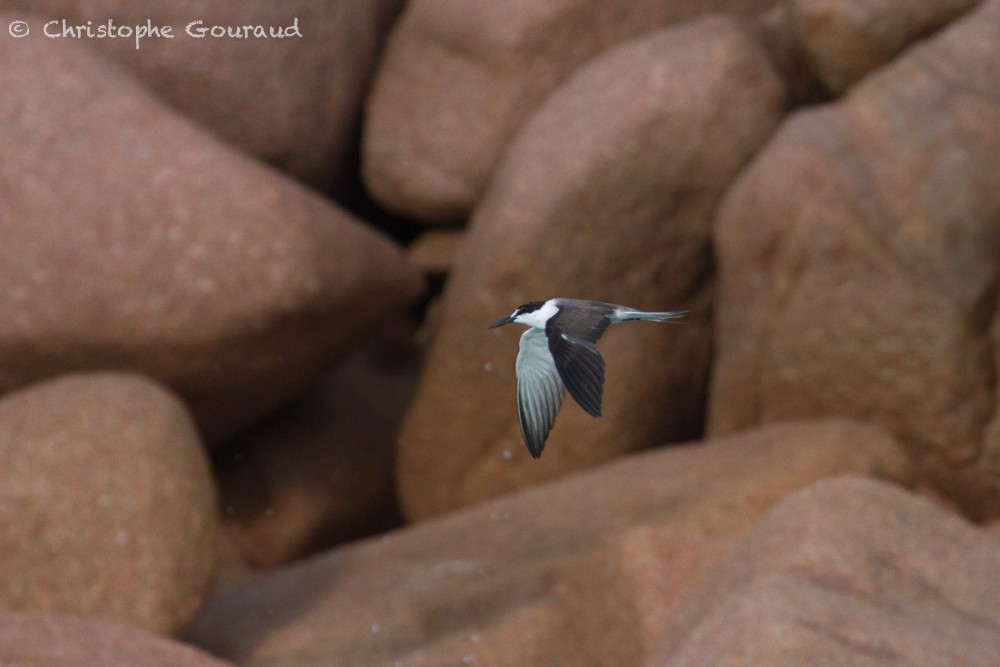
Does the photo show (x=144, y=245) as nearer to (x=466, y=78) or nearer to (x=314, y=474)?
(x=314, y=474)

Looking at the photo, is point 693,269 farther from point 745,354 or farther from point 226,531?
point 226,531

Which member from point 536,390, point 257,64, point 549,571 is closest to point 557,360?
point 536,390

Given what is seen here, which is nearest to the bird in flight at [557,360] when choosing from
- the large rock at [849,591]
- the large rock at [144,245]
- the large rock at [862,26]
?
the large rock at [849,591]

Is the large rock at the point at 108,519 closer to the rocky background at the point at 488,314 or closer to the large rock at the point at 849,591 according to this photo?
the rocky background at the point at 488,314

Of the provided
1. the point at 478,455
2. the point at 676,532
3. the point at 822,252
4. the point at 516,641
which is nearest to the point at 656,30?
the point at 822,252

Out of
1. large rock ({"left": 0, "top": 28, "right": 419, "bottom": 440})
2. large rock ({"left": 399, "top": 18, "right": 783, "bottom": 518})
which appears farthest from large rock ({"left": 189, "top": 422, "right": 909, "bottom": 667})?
large rock ({"left": 0, "top": 28, "right": 419, "bottom": 440})

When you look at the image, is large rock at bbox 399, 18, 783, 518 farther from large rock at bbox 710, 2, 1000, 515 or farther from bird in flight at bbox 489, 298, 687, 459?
bird in flight at bbox 489, 298, 687, 459
